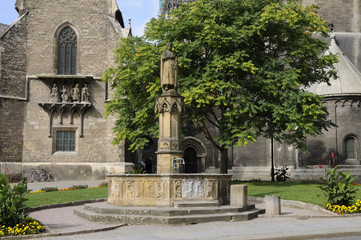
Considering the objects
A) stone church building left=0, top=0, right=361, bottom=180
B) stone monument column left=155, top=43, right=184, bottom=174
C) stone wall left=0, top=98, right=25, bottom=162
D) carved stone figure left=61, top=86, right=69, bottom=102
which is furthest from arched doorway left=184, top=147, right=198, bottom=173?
stone monument column left=155, top=43, right=184, bottom=174

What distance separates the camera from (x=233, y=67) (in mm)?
19906

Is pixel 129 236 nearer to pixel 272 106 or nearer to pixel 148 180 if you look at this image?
pixel 148 180

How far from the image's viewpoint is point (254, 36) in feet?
72.0

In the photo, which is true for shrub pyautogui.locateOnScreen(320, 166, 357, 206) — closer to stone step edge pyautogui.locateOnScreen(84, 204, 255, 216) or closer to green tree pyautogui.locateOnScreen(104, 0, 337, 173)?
stone step edge pyautogui.locateOnScreen(84, 204, 255, 216)

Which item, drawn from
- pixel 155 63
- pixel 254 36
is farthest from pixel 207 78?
pixel 254 36

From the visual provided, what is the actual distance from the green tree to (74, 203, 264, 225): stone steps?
731cm

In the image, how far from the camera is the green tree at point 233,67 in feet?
65.1

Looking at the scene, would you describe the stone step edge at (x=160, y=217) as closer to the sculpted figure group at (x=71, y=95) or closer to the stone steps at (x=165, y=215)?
the stone steps at (x=165, y=215)

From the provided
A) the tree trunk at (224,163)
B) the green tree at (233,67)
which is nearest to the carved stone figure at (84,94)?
the green tree at (233,67)

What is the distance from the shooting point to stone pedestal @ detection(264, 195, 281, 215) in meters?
12.9

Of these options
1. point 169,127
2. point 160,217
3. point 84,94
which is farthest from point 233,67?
point 84,94

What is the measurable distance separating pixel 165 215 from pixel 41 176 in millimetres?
19628

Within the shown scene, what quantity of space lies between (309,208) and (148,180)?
231 inches

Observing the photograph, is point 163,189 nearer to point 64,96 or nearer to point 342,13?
point 64,96
